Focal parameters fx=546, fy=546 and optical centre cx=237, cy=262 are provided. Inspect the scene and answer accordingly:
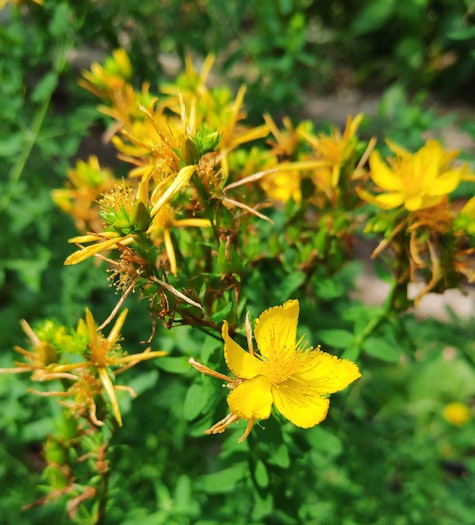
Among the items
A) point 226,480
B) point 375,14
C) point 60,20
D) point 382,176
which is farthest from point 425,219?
point 375,14

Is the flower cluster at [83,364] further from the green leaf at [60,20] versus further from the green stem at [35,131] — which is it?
the green leaf at [60,20]

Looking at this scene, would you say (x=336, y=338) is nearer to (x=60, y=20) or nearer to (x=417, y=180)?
(x=417, y=180)

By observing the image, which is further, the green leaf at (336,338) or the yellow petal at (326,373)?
the green leaf at (336,338)

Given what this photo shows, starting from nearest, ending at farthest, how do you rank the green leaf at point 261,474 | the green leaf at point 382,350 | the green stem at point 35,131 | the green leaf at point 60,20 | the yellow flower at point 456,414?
1. the green leaf at point 261,474
2. the green leaf at point 382,350
3. the green leaf at point 60,20
4. the green stem at point 35,131
5. the yellow flower at point 456,414

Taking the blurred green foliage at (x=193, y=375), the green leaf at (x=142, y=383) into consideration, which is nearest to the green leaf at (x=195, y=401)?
the blurred green foliage at (x=193, y=375)

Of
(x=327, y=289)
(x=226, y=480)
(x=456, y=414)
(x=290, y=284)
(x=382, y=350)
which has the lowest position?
(x=456, y=414)

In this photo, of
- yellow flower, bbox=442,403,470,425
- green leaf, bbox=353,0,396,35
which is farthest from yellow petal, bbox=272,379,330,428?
green leaf, bbox=353,0,396,35

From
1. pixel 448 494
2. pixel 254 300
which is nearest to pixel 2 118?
pixel 254 300

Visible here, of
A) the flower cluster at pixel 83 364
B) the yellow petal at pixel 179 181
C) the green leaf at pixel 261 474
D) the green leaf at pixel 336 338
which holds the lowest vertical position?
the green leaf at pixel 261 474
